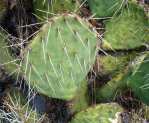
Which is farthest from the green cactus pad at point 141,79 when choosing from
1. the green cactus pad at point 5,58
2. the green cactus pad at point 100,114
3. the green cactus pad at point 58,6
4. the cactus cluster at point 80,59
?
the green cactus pad at point 5,58

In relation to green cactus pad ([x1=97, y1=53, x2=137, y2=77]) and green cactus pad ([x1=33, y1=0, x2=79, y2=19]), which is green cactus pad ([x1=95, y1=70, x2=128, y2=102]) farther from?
green cactus pad ([x1=33, y1=0, x2=79, y2=19])

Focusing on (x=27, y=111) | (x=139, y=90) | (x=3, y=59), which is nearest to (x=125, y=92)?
(x=139, y=90)

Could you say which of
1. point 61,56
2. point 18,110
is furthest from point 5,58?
point 61,56

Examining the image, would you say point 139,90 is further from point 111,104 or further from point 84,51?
point 84,51

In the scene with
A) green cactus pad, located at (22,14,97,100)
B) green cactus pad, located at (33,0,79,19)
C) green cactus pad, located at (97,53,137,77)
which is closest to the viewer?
green cactus pad, located at (22,14,97,100)

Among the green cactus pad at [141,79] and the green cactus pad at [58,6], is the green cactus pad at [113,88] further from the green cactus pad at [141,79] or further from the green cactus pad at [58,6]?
the green cactus pad at [58,6]

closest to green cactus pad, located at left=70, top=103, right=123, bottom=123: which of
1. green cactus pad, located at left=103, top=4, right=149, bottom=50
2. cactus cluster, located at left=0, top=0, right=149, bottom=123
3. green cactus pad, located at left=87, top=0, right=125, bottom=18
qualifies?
cactus cluster, located at left=0, top=0, right=149, bottom=123
